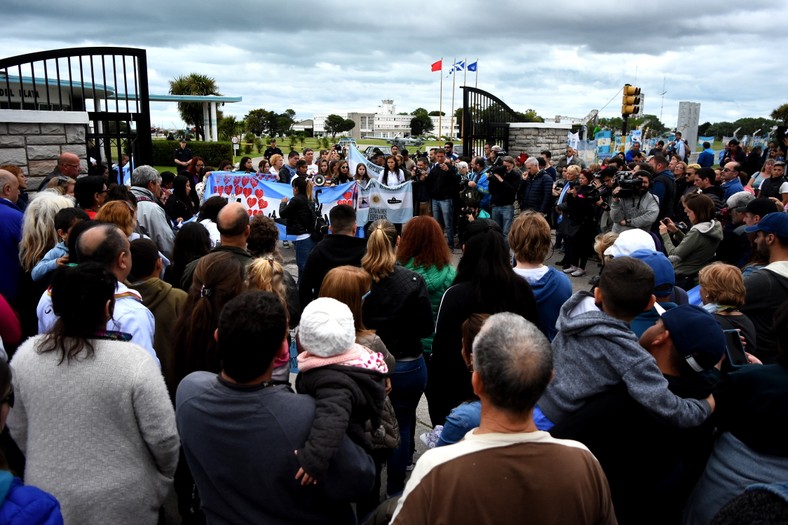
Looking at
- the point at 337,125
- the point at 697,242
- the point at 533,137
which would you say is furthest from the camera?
the point at 337,125

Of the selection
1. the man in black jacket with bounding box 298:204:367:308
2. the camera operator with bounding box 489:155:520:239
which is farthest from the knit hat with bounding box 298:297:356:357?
the camera operator with bounding box 489:155:520:239

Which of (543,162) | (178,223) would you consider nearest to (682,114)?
(543,162)

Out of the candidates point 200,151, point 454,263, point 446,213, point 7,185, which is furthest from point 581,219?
point 200,151

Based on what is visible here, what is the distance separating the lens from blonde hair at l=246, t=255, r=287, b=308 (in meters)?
3.25

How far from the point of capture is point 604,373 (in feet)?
7.28

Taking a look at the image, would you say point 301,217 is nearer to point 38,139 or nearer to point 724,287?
point 38,139

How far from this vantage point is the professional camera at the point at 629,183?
7617 mm

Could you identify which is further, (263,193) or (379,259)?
(263,193)

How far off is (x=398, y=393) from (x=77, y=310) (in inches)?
78.3

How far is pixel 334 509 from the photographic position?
89.5 inches

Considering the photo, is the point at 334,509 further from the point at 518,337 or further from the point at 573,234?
the point at 573,234

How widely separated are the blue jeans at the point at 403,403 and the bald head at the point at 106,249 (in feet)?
5.69

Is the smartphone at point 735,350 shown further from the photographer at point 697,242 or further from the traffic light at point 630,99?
the traffic light at point 630,99

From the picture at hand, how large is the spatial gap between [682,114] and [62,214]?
102 ft
